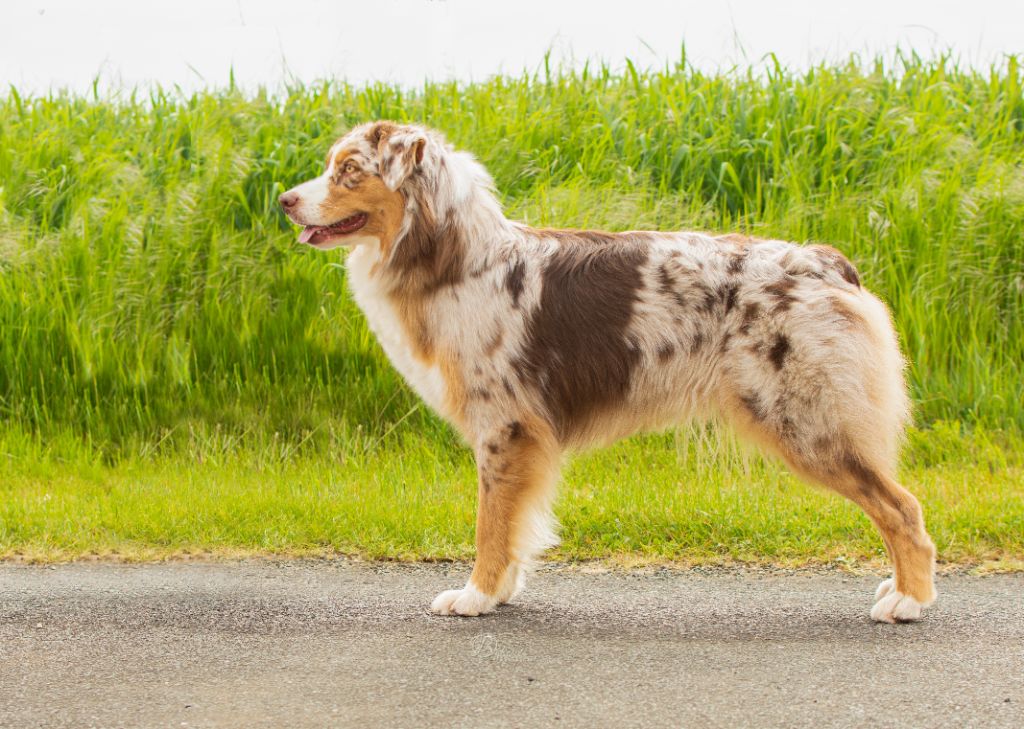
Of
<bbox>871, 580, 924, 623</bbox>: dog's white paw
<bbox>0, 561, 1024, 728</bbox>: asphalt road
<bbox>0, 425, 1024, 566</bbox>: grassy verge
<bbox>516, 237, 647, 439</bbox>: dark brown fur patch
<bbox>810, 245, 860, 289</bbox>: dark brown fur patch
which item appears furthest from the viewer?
<bbox>0, 425, 1024, 566</bbox>: grassy verge

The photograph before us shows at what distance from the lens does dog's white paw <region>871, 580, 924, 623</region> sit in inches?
176

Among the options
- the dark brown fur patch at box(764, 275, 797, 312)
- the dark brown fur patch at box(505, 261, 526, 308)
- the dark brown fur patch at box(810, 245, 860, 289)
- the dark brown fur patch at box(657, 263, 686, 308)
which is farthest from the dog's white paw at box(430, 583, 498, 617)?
the dark brown fur patch at box(810, 245, 860, 289)

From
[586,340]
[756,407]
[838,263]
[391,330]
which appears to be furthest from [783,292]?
[391,330]

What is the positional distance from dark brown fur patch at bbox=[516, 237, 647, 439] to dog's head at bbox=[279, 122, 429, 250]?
0.74 m

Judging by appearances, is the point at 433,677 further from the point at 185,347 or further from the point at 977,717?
the point at 185,347

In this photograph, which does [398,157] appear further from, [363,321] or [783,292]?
[363,321]

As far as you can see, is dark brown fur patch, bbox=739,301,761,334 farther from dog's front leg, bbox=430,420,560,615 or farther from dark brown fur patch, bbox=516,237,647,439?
dog's front leg, bbox=430,420,560,615

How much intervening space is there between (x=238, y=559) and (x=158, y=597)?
0.69 meters

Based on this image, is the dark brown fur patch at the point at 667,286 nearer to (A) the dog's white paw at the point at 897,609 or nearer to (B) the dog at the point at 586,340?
(B) the dog at the point at 586,340

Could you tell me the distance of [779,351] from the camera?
456 cm

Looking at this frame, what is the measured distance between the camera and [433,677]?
3932 mm

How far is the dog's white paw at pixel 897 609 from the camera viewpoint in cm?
448

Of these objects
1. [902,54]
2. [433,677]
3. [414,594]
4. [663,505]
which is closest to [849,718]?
[433,677]

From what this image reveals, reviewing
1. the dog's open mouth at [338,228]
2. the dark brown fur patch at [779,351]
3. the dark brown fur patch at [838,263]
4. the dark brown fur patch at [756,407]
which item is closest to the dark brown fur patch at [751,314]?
the dark brown fur patch at [779,351]
